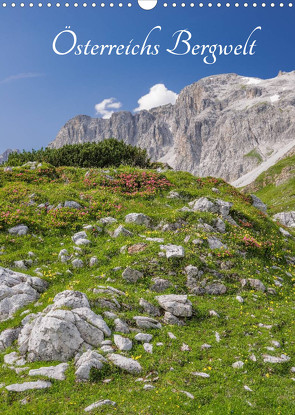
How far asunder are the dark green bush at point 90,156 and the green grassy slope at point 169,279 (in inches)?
485

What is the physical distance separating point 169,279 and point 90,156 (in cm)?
3646

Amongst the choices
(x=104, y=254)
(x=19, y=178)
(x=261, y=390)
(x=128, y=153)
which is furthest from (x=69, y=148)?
(x=261, y=390)

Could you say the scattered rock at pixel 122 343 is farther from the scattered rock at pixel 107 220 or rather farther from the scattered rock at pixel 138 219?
the scattered rock at pixel 107 220

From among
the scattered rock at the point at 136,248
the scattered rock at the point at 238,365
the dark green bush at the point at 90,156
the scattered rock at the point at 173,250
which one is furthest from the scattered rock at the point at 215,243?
the dark green bush at the point at 90,156

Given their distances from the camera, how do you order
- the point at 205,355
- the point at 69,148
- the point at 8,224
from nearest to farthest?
the point at 205,355
the point at 8,224
the point at 69,148

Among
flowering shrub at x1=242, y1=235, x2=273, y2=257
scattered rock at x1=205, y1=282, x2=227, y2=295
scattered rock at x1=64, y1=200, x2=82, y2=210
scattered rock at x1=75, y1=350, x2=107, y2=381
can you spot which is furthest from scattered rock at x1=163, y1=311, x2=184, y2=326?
scattered rock at x1=64, y1=200, x2=82, y2=210

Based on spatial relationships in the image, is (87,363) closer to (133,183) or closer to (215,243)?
(215,243)

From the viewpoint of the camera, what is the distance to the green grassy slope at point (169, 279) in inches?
414

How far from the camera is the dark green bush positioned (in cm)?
5081

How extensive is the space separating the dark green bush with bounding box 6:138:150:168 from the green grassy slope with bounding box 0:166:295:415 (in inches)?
485

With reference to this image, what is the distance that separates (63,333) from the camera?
12617 mm

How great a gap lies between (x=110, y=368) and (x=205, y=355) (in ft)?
13.6

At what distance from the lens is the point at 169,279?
18.9 m

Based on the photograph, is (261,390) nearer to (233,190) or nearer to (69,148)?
(233,190)
